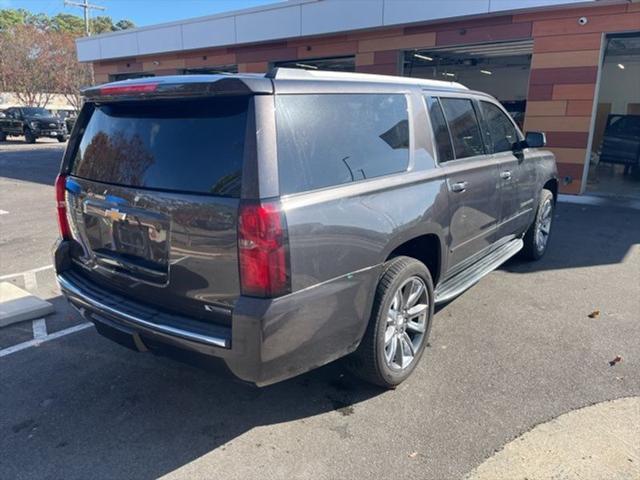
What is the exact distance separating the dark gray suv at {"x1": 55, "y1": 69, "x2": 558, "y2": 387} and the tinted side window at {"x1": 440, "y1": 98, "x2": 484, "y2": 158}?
0.35 m

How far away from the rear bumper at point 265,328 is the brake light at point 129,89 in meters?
1.19

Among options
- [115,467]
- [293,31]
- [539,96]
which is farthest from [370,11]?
[115,467]

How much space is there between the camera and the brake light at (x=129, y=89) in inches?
105

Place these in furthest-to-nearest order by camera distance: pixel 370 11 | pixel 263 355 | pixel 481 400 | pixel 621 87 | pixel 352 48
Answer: pixel 621 87
pixel 352 48
pixel 370 11
pixel 481 400
pixel 263 355

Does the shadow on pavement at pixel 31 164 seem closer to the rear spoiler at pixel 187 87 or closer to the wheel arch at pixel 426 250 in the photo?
the rear spoiler at pixel 187 87

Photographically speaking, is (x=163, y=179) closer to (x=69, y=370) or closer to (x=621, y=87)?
(x=69, y=370)

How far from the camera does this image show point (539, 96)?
10.9 metres

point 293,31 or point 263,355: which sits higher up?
point 293,31

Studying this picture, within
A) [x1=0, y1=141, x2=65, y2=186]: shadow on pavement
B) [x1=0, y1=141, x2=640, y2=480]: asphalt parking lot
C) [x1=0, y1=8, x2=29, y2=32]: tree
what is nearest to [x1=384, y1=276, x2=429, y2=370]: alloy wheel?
[x1=0, y1=141, x2=640, y2=480]: asphalt parking lot

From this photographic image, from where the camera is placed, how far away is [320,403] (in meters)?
3.18

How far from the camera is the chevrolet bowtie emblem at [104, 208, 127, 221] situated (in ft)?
9.07

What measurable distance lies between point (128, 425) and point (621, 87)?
78.4 ft

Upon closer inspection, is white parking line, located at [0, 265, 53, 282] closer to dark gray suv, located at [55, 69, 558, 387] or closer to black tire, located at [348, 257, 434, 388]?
dark gray suv, located at [55, 69, 558, 387]

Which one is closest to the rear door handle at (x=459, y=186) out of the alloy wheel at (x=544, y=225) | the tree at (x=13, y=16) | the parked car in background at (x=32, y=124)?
the alloy wheel at (x=544, y=225)
